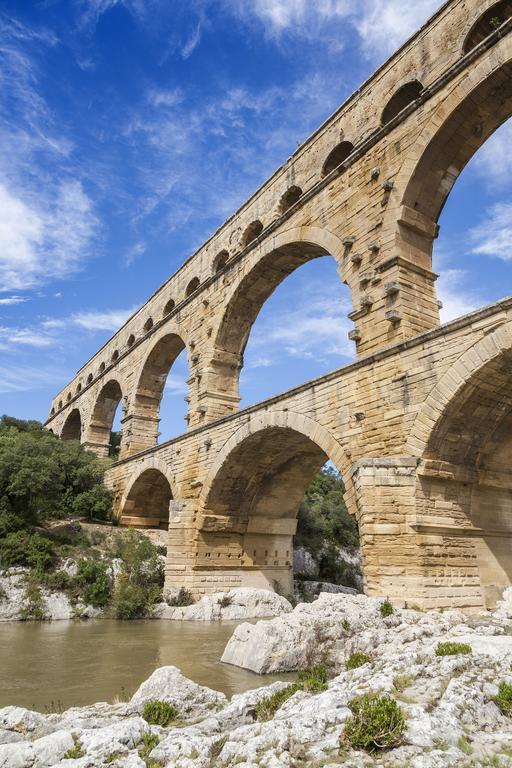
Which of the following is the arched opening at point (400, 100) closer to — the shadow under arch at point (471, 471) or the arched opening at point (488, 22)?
the arched opening at point (488, 22)

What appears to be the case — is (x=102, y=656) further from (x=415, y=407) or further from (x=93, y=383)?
(x=93, y=383)

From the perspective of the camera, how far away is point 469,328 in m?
8.09

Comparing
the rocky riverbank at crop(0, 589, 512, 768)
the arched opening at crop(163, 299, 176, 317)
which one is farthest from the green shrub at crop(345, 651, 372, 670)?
the arched opening at crop(163, 299, 176, 317)

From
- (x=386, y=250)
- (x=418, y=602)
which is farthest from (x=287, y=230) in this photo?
(x=418, y=602)

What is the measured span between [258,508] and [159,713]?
438 inches

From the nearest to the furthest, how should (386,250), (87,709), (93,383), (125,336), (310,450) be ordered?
1. (87,709)
2. (386,250)
3. (310,450)
4. (125,336)
5. (93,383)

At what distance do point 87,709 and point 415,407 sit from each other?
6.18m

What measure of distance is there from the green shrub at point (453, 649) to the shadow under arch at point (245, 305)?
36.2 feet

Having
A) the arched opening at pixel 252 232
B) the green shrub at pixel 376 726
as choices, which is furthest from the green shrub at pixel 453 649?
the arched opening at pixel 252 232

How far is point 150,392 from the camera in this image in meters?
22.7

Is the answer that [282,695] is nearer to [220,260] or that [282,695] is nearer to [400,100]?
[400,100]

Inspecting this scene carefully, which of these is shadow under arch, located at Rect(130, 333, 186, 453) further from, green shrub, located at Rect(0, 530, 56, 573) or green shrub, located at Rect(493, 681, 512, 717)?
green shrub, located at Rect(493, 681, 512, 717)

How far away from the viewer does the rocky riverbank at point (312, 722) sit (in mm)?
3227

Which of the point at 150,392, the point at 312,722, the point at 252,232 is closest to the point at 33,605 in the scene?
the point at 150,392
